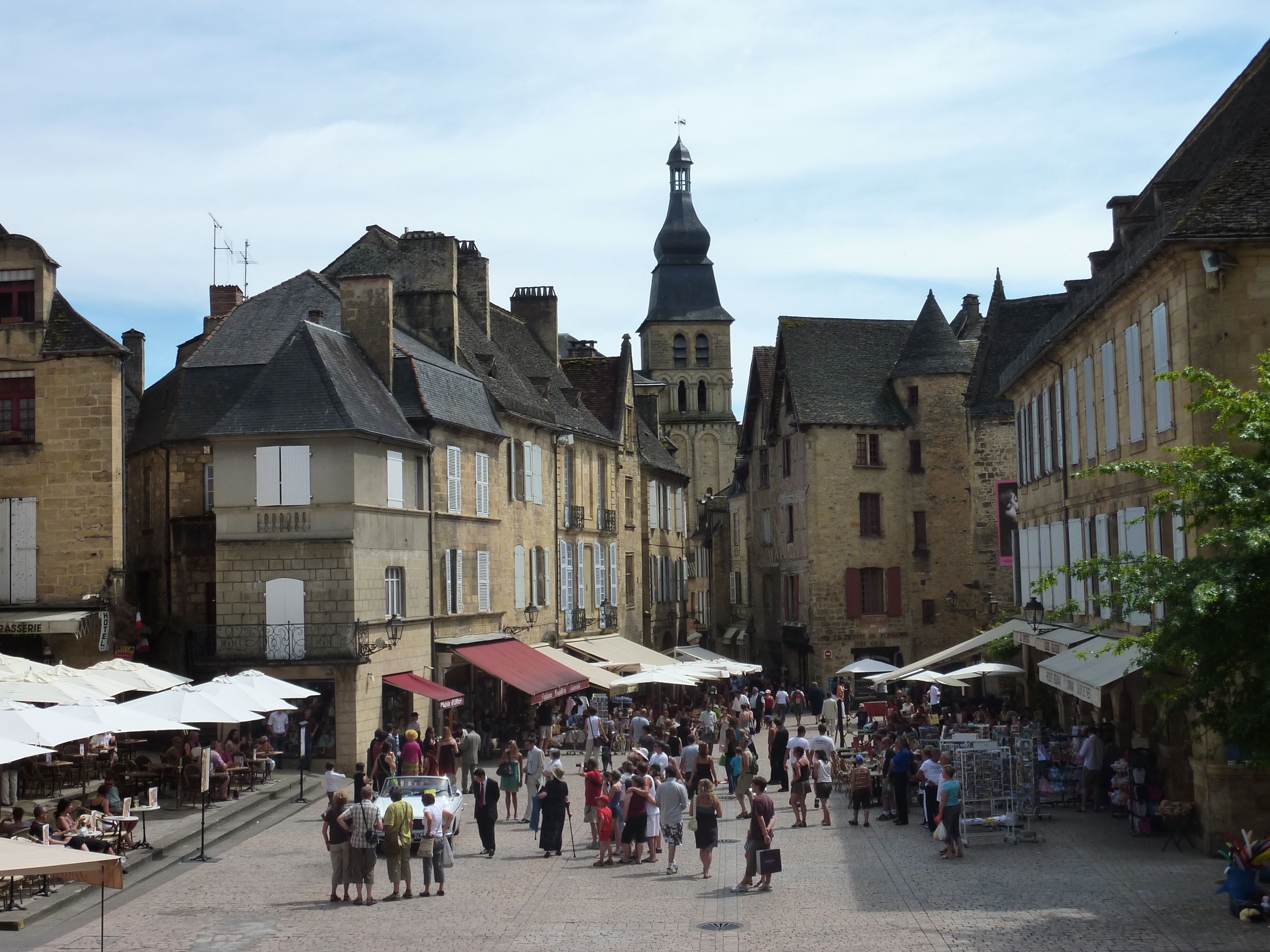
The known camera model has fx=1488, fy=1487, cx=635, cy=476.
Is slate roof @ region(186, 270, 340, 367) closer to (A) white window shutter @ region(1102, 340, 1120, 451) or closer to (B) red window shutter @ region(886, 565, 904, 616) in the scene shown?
(A) white window shutter @ region(1102, 340, 1120, 451)

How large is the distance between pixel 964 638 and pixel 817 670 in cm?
447

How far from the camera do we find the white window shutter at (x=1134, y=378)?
763 inches

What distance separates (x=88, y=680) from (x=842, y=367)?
3048cm

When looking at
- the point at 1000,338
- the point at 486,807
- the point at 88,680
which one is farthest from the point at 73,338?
the point at 1000,338

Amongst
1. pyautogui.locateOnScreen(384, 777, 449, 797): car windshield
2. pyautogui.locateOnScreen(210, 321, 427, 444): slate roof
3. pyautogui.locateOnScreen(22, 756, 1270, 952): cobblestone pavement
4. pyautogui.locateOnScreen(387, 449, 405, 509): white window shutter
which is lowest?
pyautogui.locateOnScreen(22, 756, 1270, 952): cobblestone pavement

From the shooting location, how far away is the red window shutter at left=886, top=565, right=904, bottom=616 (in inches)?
1772

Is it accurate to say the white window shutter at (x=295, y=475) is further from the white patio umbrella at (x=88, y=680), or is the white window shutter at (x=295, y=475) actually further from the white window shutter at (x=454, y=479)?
the white patio umbrella at (x=88, y=680)

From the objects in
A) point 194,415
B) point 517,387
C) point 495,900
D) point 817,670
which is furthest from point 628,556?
point 495,900

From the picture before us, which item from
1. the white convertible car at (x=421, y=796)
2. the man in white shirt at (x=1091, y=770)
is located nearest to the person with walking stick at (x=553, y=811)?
the white convertible car at (x=421, y=796)

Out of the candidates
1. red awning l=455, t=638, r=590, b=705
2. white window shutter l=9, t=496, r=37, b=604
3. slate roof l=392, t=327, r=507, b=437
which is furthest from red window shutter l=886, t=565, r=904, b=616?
white window shutter l=9, t=496, r=37, b=604

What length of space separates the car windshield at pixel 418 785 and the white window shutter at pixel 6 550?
11348mm

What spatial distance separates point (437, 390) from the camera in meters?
30.0

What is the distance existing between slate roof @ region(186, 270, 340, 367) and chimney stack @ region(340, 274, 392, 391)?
1.05 metres

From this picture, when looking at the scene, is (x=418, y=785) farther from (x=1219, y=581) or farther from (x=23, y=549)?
(x=23, y=549)
